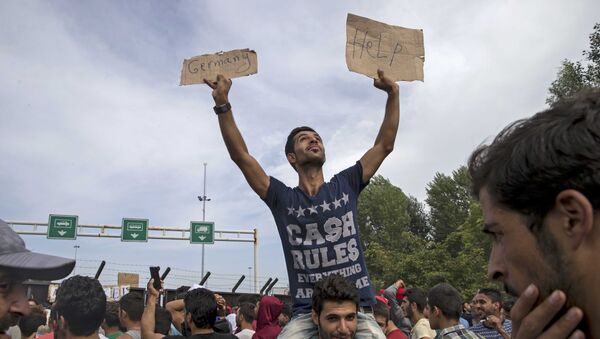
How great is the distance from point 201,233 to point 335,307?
26.7 meters

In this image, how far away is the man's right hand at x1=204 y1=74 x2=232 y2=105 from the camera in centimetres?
377

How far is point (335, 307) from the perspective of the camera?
368 cm

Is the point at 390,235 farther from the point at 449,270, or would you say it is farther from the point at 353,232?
the point at 353,232

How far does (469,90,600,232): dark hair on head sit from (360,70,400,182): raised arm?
2.37 metres

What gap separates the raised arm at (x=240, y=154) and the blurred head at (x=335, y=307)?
29.6 inches

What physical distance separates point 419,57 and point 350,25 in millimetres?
574

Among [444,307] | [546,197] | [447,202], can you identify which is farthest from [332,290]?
[447,202]

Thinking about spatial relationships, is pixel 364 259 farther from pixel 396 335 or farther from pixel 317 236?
pixel 396 335

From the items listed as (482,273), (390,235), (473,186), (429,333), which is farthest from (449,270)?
(473,186)

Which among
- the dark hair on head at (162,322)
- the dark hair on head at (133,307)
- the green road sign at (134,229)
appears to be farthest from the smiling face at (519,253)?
the green road sign at (134,229)

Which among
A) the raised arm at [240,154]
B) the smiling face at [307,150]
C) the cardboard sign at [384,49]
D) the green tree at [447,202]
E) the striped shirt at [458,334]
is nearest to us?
the raised arm at [240,154]

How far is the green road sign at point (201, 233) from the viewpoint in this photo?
29.4 m

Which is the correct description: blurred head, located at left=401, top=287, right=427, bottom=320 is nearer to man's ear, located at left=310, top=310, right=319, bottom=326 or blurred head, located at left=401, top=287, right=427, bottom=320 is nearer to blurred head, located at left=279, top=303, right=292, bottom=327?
blurred head, located at left=279, top=303, right=292, bottom=327

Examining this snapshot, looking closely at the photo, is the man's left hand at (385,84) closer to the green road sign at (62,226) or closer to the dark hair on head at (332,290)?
the dark hair on head at (332,290)
